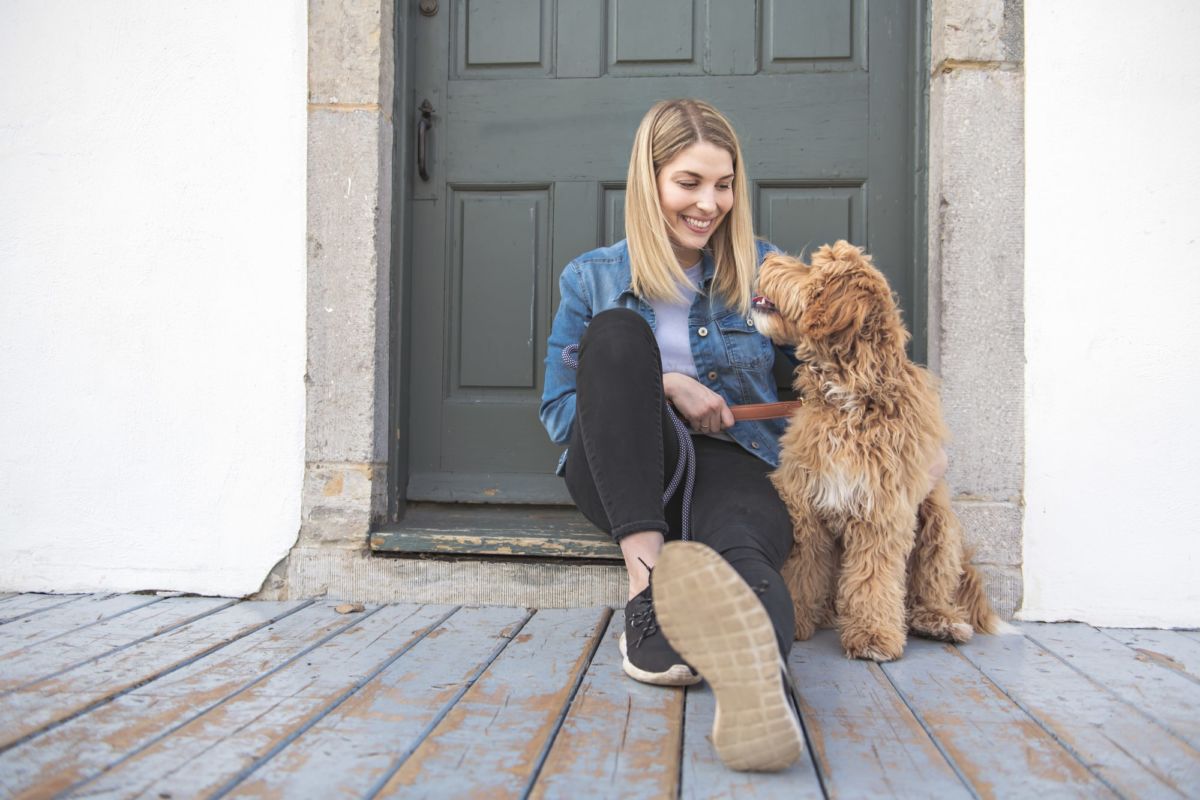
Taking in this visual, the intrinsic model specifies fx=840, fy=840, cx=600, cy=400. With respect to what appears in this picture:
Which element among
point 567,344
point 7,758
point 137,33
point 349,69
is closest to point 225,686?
point 7,758

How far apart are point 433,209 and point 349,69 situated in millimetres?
566

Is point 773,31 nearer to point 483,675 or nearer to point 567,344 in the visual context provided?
point 567,344

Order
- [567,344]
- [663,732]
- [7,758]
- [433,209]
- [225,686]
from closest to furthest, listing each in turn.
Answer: [7,758] → [663,732] → [225,686] → [567,344] → [433,209]

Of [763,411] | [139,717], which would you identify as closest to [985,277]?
[763,411]

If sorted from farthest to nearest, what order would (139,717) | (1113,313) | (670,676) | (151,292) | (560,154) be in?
1. (560,154)
2. (151,292)
3. (1113,313)
4. (670,676)
5. (139,717)

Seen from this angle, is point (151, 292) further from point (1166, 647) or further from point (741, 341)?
point (1166, 647)

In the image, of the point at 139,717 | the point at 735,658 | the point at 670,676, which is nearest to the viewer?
the point at 735,658

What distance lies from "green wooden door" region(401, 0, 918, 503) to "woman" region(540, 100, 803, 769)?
0.57 meters

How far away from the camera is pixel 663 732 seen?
167 centimetres

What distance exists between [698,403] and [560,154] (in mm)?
1336

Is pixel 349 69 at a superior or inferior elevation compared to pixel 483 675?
superior

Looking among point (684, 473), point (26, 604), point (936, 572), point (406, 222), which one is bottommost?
point (26, 604)

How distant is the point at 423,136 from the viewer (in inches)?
126

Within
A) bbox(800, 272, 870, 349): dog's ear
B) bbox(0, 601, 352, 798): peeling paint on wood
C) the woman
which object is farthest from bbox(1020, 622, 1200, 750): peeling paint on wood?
bbox(0, 601, 352, 798): peeling paint on wood
